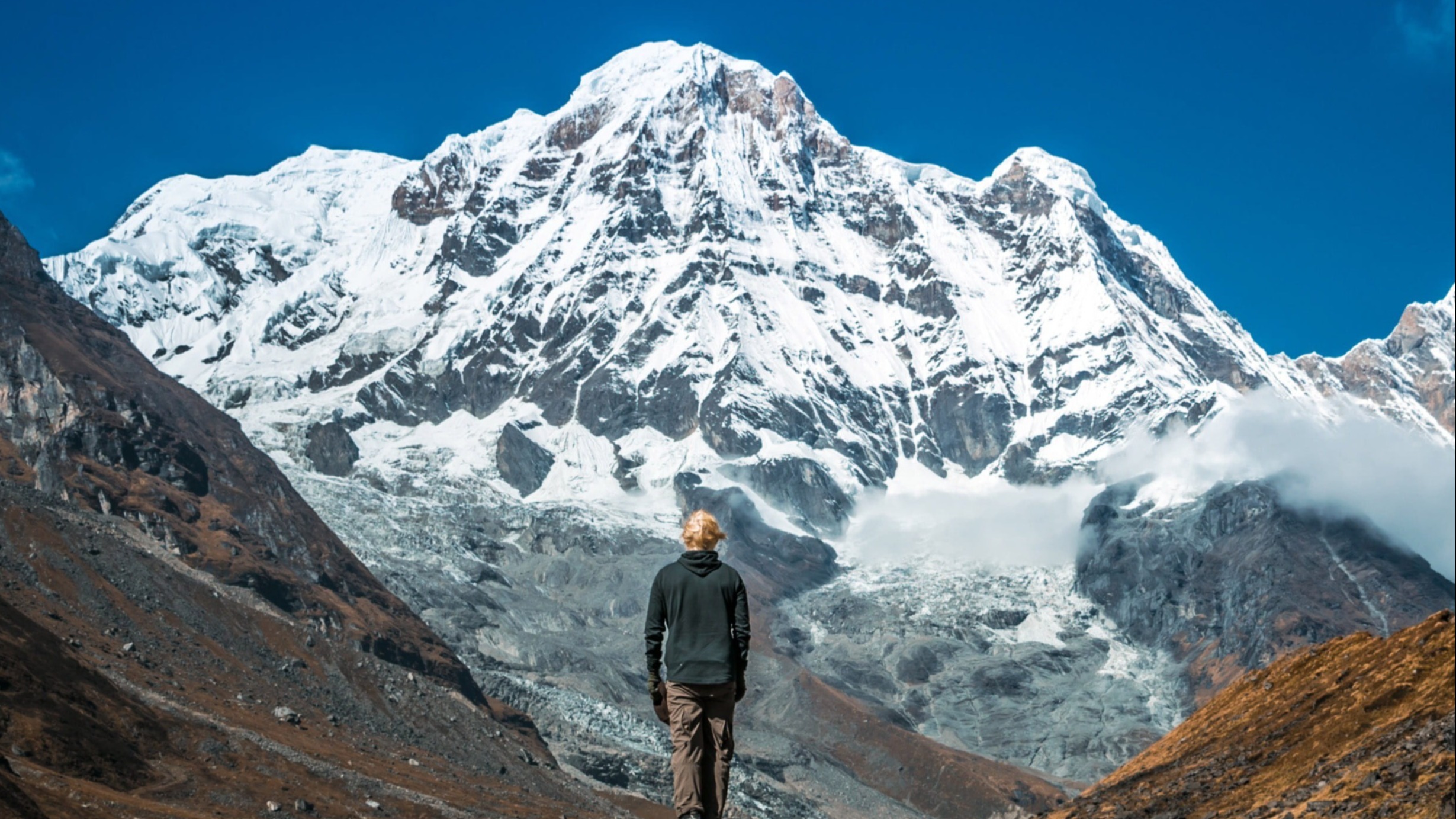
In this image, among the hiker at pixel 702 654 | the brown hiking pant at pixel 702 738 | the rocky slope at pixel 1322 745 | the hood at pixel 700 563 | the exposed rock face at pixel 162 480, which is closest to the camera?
the brown hiking pant at pixel 702 738

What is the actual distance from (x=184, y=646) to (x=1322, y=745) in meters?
92.7

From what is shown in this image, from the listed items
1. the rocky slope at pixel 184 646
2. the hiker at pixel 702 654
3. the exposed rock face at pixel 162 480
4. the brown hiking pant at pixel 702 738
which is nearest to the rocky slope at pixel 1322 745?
the brown hiking pant at pixel 702 738

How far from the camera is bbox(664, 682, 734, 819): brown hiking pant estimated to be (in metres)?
19.2

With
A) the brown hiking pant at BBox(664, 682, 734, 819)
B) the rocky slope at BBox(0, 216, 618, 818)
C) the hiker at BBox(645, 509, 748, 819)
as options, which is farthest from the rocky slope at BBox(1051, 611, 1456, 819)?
the rocky slope at BBox(0, 216, 618, 818)

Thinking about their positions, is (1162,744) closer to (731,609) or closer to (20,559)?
(731,609)

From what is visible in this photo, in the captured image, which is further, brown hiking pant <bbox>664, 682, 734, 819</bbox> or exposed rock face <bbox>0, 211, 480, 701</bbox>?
exposed rock face <bbox>0, 211, 480, 701</bbox>

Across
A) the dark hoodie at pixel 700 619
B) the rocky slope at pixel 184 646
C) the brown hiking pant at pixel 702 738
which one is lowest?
the brown hiking pant at pixel 702 738

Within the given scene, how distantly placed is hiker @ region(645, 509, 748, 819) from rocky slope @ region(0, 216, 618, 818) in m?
36.7

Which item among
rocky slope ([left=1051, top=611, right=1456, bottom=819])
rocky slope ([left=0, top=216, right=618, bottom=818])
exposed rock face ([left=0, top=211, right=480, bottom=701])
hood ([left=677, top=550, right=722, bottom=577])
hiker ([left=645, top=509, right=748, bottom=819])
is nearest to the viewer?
hiker ([left=645, top=509, right=748, bottom=819])

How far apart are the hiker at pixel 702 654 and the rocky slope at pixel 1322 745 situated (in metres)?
17.9

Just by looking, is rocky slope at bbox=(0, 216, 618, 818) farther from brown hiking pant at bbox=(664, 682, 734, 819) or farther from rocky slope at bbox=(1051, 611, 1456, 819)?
brown hiking pant at bbox=(664, 682, 734, 819)

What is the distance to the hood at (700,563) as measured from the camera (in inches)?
771

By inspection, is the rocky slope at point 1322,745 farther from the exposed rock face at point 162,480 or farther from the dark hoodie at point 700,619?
the exposed rock face at point 162,480

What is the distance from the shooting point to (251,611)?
134m
